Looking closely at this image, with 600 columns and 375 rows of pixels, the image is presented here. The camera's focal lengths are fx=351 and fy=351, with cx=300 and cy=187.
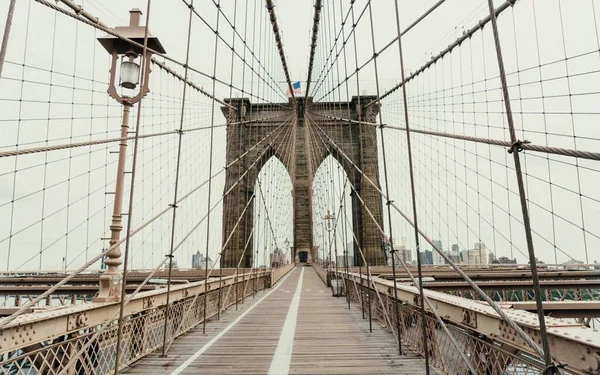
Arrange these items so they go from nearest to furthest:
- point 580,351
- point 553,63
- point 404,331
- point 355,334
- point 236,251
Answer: point 580,351
point 404,331
point 355,334
point 553,63
point 236,251

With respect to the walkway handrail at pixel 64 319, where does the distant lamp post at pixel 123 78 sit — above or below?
above

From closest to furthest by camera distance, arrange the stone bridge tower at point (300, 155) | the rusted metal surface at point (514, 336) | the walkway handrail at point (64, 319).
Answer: the rusted metal surface at point (514, 336)
the walkway handrail at point (64, 319)
the stone bridge tower at point (300, 155)

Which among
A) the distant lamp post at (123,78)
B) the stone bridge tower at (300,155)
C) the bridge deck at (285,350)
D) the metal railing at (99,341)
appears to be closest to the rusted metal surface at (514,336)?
the bridge deck at (285,350)

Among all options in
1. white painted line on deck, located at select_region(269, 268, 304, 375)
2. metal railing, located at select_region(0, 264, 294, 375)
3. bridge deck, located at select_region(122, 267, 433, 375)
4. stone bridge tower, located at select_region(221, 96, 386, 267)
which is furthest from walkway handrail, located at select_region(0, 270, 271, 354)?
stone bridge tower, located at select_region(221, 96, 386, 267)

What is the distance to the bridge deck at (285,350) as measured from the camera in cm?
296

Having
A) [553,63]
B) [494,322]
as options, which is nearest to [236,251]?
[553,63]

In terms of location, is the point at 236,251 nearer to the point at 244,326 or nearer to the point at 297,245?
the point at 297,245

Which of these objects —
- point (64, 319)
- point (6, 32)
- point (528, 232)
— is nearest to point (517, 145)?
point (528, 232)

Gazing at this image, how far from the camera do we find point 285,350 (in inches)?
140

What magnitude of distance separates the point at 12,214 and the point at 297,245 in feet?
132

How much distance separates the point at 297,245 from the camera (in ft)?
150

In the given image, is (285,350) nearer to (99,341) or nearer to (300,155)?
(99,341)

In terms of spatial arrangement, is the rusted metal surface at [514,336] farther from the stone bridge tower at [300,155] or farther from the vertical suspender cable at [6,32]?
the stone bridge tower at [300,155]

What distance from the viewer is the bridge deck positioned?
2957 millimetres
